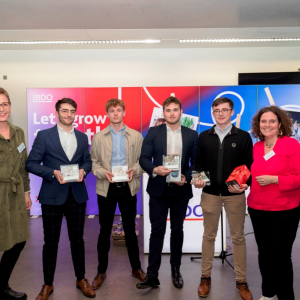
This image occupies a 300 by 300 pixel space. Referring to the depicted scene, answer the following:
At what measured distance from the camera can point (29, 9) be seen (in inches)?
147

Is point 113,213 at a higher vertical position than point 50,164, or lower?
lower

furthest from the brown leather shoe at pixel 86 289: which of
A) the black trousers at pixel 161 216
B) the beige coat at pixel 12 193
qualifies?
the beige coat at pixel 12 193

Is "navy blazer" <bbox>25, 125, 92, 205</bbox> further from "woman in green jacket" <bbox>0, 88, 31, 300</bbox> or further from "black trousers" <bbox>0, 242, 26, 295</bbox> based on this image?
"black trousers" <bbox>0, 242, 26, 295</bbox>

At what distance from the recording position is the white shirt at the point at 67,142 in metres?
2.63

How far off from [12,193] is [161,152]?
1328 millimetres

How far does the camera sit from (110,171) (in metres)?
2.78

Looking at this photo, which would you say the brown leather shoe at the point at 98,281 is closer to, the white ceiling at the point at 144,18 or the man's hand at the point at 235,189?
the man's hand at the point at 235,189

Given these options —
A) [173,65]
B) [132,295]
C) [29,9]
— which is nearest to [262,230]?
[132,295]

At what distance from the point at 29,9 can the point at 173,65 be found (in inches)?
127

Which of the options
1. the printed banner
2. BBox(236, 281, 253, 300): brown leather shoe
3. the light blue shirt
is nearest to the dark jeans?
BBox(236, 281, 253, 300): brown leather shoe

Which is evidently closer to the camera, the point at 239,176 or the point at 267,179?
the point at 267,179

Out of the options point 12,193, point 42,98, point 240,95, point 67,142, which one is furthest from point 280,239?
point 42,98

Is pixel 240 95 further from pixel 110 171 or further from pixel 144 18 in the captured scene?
pixel 110 171

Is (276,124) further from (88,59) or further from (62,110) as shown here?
(88,59)
